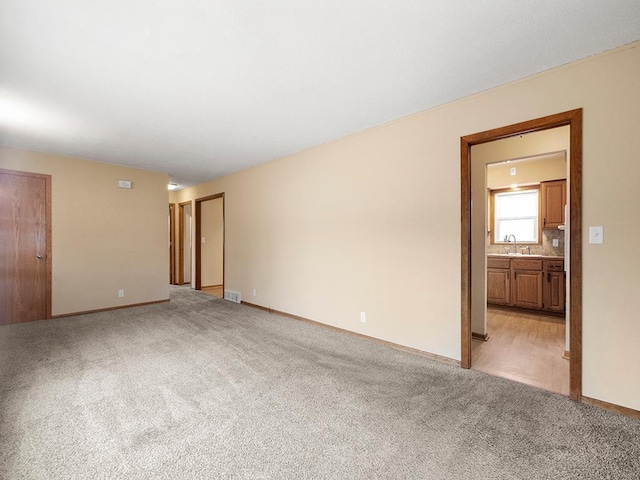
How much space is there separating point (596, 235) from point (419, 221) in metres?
1.36

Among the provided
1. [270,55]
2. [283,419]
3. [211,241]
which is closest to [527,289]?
[283,419]

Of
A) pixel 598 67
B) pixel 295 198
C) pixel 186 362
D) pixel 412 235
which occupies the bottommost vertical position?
pixel 186 362

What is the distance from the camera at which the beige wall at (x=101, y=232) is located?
4.52 meters

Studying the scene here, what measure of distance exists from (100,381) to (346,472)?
2.22 metres

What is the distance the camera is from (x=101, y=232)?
4.96 meters

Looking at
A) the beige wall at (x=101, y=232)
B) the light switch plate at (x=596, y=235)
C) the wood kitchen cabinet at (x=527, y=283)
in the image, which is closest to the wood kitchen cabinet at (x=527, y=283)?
the wood kitchen cabinet at (x=527, y=283)

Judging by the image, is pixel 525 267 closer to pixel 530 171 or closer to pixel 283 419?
pixel 530 171

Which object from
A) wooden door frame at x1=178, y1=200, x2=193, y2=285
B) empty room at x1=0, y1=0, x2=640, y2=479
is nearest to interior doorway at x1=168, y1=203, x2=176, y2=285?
wooden door frame at x1=178, y1=200, x2=193, y2=285

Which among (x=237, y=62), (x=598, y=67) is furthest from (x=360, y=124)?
(x=598, y=67)

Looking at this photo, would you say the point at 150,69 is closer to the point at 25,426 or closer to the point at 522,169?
the point at 25,426

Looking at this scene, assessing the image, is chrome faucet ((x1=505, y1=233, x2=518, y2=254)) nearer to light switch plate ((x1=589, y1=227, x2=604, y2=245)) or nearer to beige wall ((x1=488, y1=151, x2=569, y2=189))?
beige wall ((x1=488, y1=151, x2=569, y2=189))

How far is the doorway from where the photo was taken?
700 cm

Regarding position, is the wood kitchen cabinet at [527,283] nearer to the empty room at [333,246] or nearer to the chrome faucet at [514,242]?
the empty room at [333,246]

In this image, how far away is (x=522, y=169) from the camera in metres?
5.30
